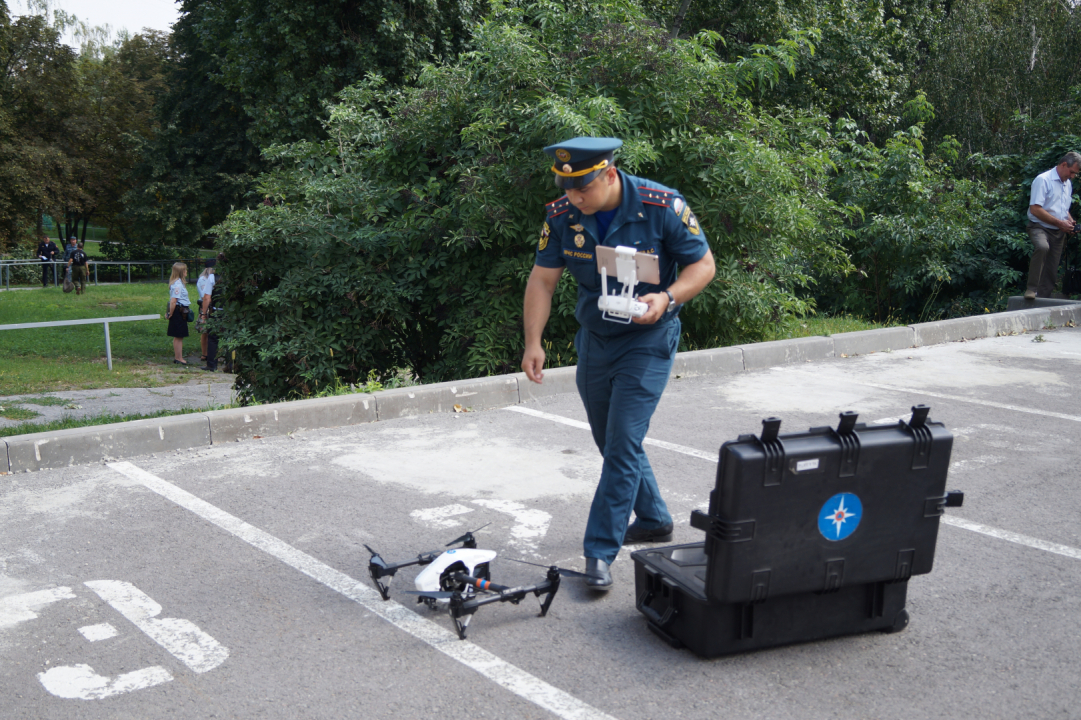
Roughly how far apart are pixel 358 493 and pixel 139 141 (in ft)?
114

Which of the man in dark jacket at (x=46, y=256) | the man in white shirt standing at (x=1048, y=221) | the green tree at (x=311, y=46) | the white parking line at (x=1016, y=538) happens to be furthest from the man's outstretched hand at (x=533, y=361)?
the man in dark jacket at (x=46, y=256)

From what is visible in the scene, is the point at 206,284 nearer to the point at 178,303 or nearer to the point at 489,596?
the point at 178,303

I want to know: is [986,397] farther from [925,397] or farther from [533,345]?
[533,345]

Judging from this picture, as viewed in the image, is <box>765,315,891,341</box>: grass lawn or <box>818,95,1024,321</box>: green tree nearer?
<box>765,315,891,341</box>: grass lawn

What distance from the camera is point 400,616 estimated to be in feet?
12.3

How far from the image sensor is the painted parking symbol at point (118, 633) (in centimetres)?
320

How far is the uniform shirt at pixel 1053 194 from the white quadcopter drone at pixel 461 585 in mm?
10882

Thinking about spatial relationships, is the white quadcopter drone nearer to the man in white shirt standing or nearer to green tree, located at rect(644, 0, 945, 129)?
the man in white shirt standing

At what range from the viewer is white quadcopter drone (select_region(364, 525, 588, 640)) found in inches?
141

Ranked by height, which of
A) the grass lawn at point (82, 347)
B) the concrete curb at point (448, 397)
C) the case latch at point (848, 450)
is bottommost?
the grass lawn at point (82, 347)

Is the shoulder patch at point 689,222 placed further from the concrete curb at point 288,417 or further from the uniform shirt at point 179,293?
the uniform shirt at point 179,293

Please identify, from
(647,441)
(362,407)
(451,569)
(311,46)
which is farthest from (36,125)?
(451,569)

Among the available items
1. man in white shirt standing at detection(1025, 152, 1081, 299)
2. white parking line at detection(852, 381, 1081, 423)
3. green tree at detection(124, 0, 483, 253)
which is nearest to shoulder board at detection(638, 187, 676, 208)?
white parking line at detection(852, 381, 1081, 423)

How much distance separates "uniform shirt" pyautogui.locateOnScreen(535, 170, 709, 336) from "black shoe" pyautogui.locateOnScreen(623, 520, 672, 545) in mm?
1055
